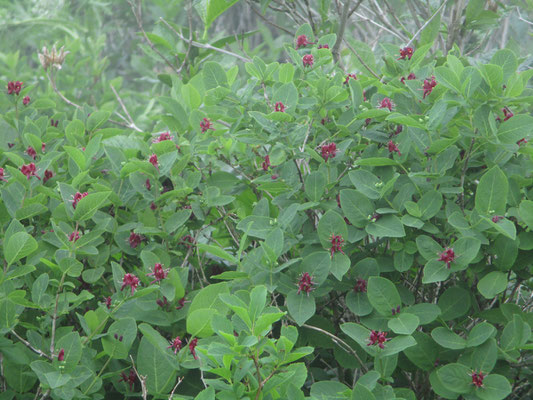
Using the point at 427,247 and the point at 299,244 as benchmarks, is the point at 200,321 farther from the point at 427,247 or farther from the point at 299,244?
the point at 427,247

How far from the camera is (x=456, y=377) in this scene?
1.53 metres

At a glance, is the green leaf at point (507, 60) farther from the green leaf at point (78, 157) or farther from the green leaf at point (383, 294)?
the green leaf at point (78, 157)

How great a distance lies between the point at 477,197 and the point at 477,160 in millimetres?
257

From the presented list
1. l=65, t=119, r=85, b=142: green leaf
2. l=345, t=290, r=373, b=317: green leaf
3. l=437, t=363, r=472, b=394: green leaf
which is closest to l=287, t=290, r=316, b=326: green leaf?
l=345, t=290, r=373, b=317: green leaf

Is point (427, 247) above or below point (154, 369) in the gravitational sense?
above

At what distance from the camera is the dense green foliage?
155cm

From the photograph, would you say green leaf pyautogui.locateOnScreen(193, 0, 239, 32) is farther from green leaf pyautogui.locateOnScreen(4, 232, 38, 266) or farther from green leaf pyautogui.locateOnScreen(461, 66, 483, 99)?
green leaf pyautogui.locateOnScreen(4, 232, 38, 266)

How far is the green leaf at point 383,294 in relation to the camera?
1.60 m

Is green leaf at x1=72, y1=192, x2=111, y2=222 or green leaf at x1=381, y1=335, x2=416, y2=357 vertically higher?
green leaf at x1=72, y1=192, x2=111, y2=222

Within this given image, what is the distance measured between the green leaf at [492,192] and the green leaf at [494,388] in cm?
39

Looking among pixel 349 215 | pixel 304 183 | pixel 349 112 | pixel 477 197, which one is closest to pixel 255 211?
pixel 304 183

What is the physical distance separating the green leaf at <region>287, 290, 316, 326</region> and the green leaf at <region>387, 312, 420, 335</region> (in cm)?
19

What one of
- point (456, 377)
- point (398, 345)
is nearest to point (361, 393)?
point (398, 345)

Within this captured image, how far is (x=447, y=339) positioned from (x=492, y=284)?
17cm
